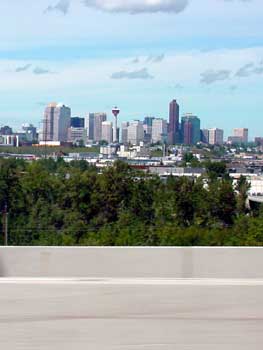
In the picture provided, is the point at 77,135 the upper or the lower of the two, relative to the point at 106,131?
lower

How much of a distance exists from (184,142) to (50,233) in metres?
60.6

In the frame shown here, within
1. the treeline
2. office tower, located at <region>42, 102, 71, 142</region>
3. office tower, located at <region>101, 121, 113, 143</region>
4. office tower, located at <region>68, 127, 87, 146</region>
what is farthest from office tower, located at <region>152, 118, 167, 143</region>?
the treeline

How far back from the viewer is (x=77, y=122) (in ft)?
343

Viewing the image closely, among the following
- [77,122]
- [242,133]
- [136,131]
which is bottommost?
[242,133]

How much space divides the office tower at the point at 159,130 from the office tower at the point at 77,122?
27.4ft

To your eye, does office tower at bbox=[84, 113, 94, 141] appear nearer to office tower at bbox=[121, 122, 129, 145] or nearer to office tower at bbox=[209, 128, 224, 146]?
office tower at bbox=[121, 122, 129, 145]

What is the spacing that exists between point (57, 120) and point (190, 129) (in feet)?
57.4

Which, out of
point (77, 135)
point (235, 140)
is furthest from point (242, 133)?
point (77, 135)
